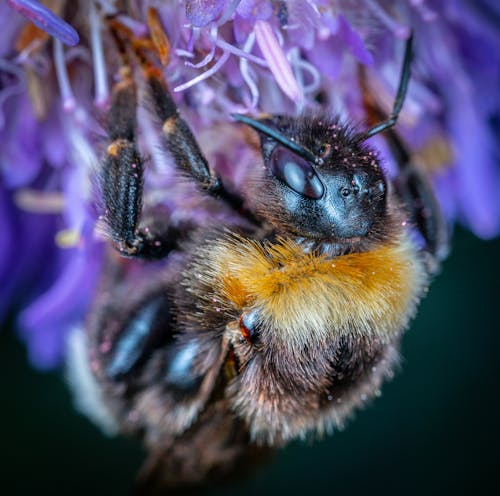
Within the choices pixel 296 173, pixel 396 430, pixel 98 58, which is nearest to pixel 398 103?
pixel 296 173

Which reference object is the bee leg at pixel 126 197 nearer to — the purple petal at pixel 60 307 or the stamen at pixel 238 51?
the stamen at pixel 238 51

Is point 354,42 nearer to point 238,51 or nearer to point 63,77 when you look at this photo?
point 238,51

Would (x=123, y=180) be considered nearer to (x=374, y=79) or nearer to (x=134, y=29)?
(x=134, y=29)

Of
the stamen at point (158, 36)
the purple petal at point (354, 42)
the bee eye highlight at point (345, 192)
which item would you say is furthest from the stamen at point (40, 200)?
the bee eye highlight at point (345, 192)

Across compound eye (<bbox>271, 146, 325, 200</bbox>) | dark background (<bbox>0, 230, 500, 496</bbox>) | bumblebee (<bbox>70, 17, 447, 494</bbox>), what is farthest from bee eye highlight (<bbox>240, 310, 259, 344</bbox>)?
dark background (<bbox>0, 230, 500, 496</bbox>)

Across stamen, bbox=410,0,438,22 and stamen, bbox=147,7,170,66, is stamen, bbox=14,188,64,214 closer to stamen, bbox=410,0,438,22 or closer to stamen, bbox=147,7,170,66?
stamen, bbox=147,7,170,66

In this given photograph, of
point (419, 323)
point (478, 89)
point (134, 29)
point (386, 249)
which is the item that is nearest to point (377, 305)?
point (386, 249)

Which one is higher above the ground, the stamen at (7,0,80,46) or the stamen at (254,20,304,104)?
the stamen at (254,20,304,104)

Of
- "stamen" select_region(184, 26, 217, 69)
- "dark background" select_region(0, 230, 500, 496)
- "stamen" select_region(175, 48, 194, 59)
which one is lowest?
"dark background" select_region(0, 230, 500, 496)
